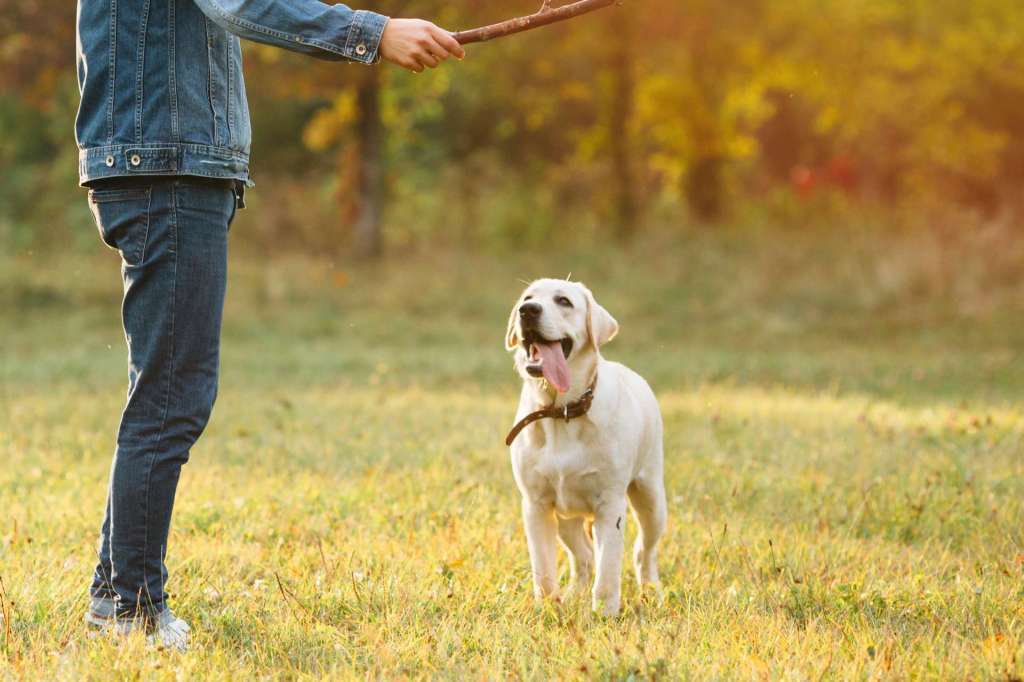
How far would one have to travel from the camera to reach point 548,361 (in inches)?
173

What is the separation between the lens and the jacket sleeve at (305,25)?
3.32 m

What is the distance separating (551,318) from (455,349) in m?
9.78

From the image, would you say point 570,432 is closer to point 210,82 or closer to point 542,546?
point 542,546

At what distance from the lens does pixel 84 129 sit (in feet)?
11.7

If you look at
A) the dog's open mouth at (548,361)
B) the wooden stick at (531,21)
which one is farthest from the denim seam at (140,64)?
the dog's open mouth at (548,361)

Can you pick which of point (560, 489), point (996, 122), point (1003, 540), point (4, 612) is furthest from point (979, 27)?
point (4, 612)

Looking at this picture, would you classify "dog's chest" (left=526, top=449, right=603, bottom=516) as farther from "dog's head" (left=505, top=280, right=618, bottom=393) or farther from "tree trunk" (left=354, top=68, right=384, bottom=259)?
"tree trunk" (left=354, top=68, right=384, bottom=259)

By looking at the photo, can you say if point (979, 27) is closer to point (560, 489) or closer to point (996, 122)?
point (996, 122)

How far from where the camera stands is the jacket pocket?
3527mm

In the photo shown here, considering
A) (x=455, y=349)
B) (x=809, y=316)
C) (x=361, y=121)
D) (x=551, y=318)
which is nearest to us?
(x=551, y=318)

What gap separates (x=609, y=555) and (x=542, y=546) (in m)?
0.28

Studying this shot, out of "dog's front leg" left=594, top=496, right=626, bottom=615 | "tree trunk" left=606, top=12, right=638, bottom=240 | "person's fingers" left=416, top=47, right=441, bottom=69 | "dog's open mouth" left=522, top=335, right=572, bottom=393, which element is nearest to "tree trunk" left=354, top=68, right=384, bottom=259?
"tree trunk" left=606, top=12, right=638, bottom=240

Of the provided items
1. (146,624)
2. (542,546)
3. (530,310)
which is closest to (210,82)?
(530,310)

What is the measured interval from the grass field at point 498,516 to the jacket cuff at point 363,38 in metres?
1.82
